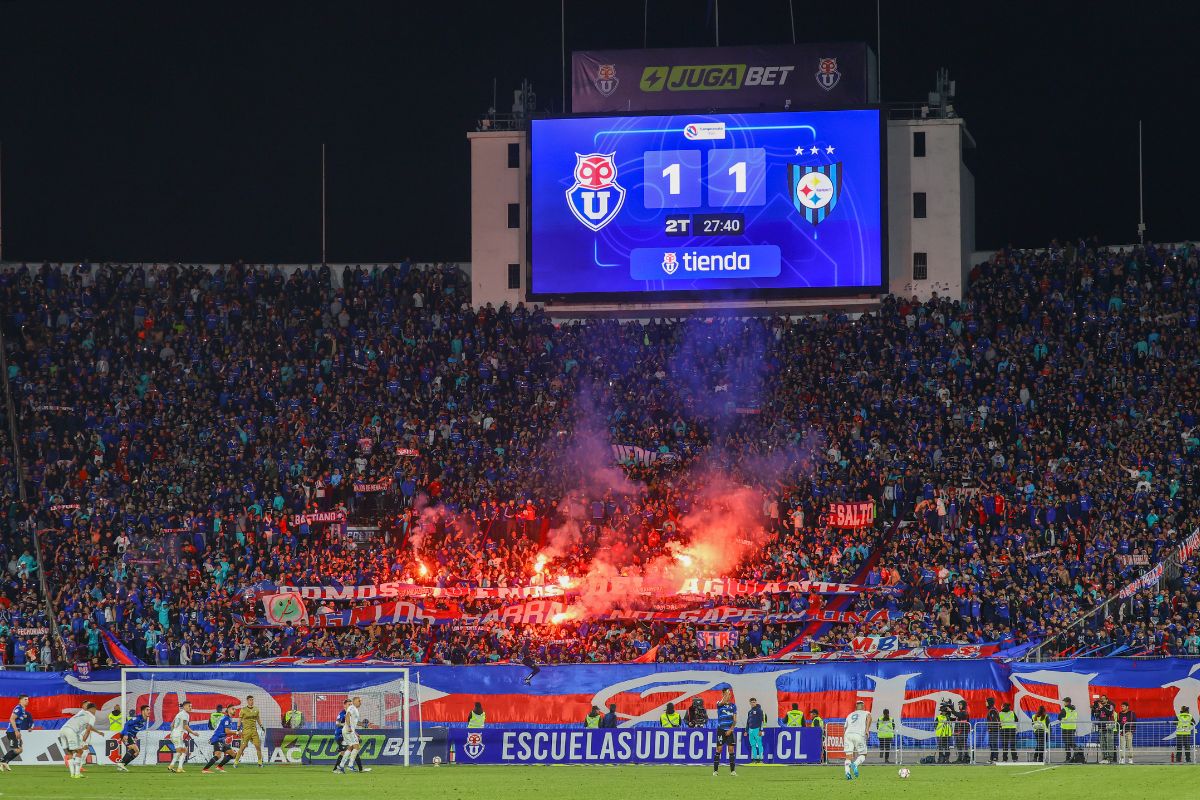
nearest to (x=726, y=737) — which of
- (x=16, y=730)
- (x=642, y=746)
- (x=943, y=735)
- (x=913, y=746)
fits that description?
(x=642, y=746)

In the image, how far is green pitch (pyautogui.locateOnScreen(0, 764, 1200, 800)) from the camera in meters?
31.7

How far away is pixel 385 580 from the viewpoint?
51.9 metres

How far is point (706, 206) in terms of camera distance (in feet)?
199

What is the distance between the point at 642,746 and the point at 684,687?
12.3 feet

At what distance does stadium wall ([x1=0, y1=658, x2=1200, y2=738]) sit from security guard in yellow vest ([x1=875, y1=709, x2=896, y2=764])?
26.9 inches

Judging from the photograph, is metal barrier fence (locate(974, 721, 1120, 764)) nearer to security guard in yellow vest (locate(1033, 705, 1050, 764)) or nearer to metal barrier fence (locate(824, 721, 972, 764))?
security guard in yellow vest (locate(1033, 705, 1050, 764))

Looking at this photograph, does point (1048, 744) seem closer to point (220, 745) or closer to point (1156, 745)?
point (1156, 745)

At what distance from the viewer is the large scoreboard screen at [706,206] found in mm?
60000

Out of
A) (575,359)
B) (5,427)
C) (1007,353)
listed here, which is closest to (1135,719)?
(1007,353)

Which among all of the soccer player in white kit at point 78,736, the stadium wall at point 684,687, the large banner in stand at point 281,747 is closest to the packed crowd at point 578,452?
the stadium wall at point 684,687

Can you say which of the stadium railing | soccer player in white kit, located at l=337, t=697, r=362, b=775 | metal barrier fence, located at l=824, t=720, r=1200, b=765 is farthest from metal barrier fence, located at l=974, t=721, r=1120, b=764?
soccer player in white kit, located at l=337, t=697, r=362, b=775

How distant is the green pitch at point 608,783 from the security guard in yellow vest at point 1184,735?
2.44 meters

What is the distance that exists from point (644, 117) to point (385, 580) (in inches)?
744

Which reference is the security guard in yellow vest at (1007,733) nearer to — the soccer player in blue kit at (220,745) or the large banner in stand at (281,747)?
the large banner in stand at (281,747)
